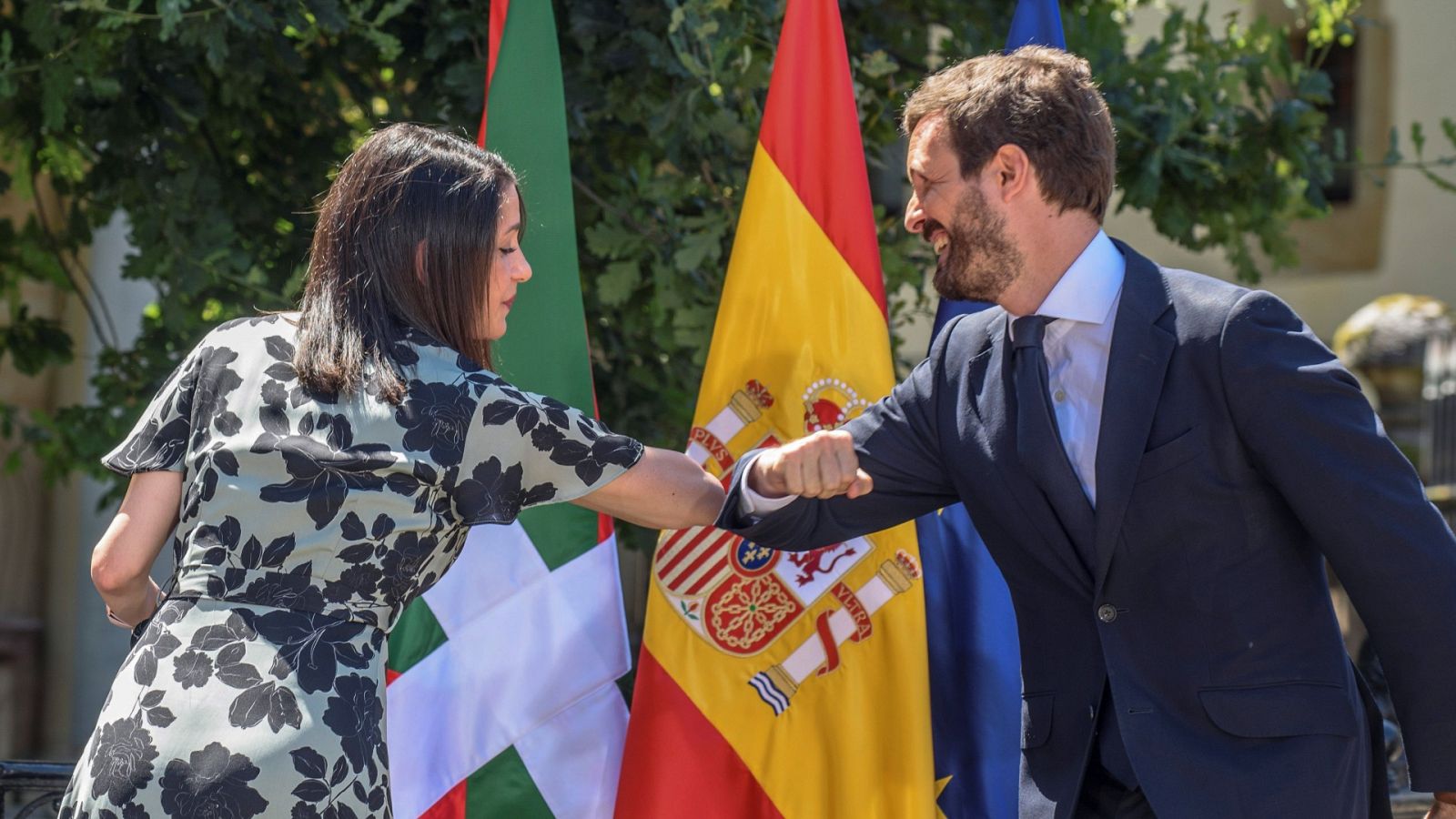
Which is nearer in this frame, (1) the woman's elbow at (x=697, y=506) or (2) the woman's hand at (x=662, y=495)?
(2) the woman's hand at (x=662, y=495)

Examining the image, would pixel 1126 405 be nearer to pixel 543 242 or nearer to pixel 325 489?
pixel 325 489

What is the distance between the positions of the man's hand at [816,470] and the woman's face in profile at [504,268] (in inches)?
22.5

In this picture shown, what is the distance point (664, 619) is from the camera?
3.26m

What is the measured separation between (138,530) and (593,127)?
2.17 meters

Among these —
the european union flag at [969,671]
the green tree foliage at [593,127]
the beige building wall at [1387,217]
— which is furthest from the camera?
the beige building wall at [1387,217]

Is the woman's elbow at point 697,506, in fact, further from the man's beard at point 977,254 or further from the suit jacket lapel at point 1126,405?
the suit jacket lapel at point 1126,405

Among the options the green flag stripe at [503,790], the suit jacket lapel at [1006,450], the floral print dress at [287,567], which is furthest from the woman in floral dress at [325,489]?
the green flag stripe at [503,790]

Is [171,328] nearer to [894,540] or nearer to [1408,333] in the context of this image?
[894,540]

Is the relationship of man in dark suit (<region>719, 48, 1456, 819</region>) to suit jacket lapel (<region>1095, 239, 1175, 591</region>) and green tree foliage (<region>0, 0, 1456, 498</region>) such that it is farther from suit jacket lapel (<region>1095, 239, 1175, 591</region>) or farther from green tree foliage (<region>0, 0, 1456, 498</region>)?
green tree foliage (<region>0, 0, 1456, 498</region>)

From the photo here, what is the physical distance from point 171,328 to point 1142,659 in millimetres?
2776

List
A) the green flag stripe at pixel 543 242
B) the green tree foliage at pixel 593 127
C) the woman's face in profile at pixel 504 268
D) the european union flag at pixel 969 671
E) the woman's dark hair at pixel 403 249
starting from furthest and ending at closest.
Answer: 1. the green tree foliage at pixel 593 127
2. the green flag stripe at pixel 543 242
3. the european union flag at pixel 969 671
4. the woman's face in profile at pixel 504 268
5. the woman's dark hair at pixel 403 249

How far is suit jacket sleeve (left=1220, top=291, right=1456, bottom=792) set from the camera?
7.21ft

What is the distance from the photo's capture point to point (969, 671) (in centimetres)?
323

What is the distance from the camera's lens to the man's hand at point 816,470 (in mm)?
2715
